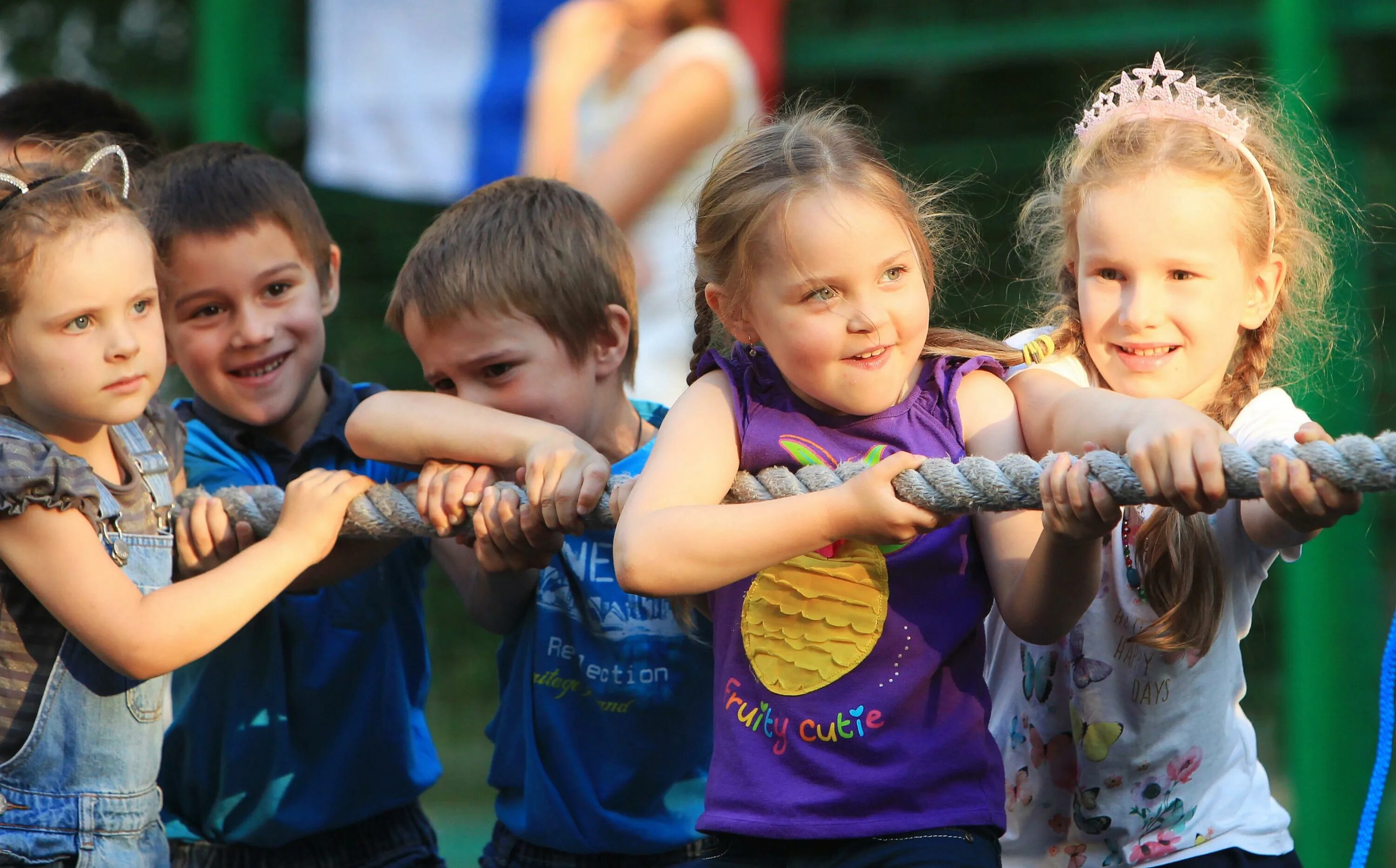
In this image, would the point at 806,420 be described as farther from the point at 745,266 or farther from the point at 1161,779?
the point at 1161,779

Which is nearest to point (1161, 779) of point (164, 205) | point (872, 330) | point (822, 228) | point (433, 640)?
point (872, 330)

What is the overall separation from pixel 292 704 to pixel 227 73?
8.84 ft

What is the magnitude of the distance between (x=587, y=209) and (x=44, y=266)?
764mm

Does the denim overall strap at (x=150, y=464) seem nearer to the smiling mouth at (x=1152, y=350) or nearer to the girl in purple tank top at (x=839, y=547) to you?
the girl in purple tank top at (x=839, y=547)

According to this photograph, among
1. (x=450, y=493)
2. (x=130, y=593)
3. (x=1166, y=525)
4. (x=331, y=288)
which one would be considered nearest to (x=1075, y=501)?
(x=1166, y=525)

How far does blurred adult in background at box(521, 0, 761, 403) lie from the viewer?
4168mm

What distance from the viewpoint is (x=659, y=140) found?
13.9 ft

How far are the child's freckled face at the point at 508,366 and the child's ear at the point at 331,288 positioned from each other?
328 mm

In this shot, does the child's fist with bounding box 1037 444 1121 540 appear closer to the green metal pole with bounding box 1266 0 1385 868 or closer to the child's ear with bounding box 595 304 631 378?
the child's ear with bounding box 595 304 631 378

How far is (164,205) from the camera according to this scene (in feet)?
7.23

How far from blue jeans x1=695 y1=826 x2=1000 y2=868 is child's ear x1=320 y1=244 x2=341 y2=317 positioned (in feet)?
3.55

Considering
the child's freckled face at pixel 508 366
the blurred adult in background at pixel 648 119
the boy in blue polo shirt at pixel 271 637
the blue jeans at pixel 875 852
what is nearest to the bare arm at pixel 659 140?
the blurred adult in background at pixel 648 119

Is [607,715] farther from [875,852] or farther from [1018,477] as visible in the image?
[1018,477]

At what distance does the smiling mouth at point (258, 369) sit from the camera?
2168 millimetres
